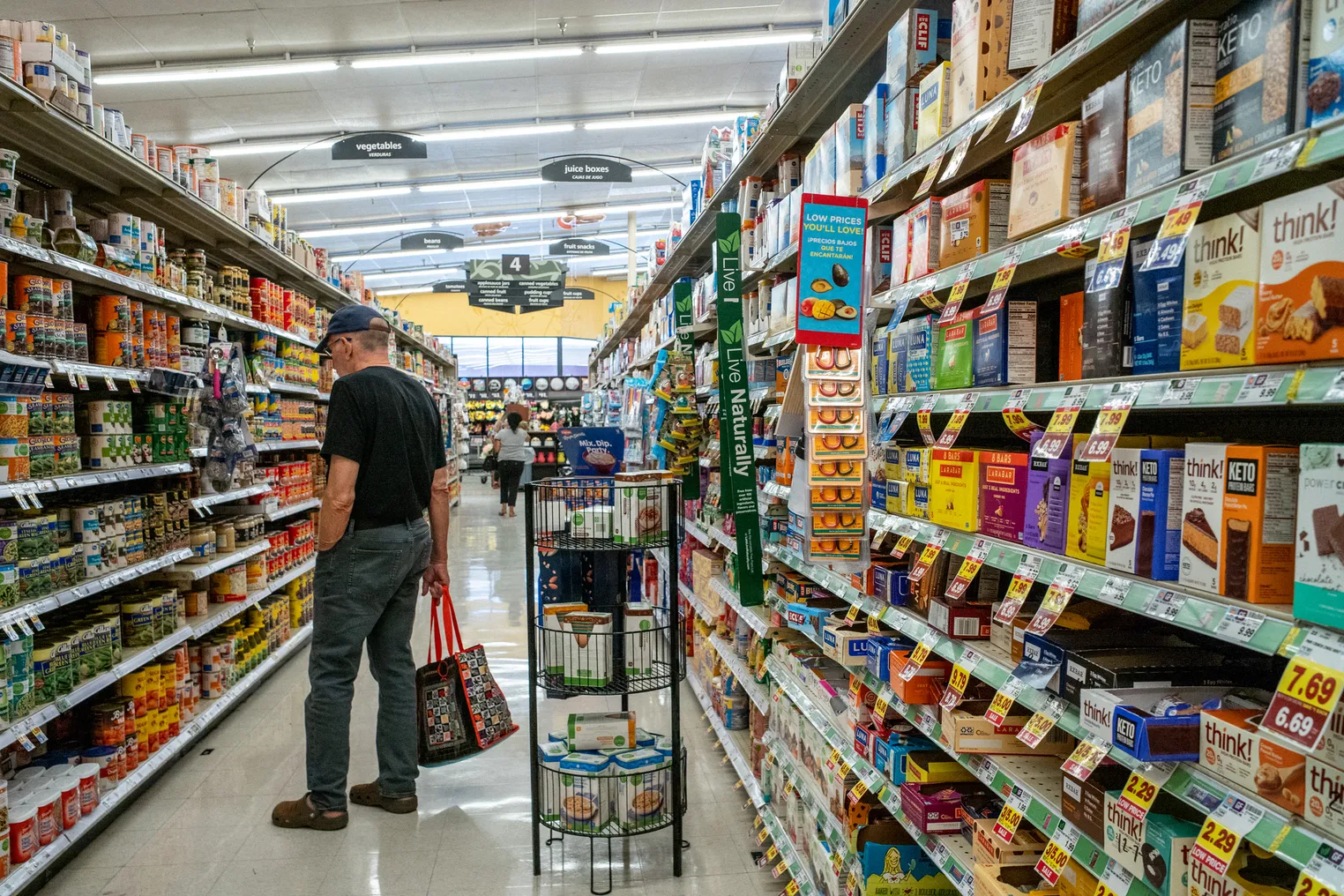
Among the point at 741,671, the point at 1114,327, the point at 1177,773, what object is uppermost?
the point at 1114,327

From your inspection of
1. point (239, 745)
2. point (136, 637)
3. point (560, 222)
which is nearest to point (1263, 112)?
point (136, 637)

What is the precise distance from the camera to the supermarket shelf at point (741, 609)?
11.1 ft

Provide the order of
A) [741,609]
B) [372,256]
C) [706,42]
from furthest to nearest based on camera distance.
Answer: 1. [372,256]
2. [706,42]
3. [741,609]

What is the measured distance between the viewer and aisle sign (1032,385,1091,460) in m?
1.43

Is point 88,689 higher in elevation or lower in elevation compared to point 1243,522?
A: lower

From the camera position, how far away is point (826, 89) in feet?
9.80

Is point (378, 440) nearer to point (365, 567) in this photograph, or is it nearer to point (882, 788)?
point (365, 567)

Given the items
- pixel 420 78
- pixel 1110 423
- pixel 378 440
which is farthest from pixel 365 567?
pixel 420 78

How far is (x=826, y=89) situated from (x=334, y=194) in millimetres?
13121

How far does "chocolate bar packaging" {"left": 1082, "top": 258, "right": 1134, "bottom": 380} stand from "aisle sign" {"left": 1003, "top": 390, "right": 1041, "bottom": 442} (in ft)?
0.47

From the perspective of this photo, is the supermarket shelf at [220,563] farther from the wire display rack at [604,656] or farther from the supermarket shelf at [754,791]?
the supermarket shelf at [754,791]

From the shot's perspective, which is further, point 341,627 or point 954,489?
point 341,627

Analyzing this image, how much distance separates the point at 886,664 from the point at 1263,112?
1.48 meters

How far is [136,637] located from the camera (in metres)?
3.69
